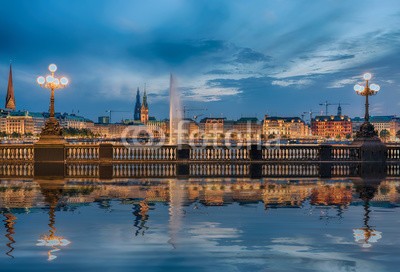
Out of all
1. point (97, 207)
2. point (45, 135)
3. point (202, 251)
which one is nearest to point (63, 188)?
point (97, 207)

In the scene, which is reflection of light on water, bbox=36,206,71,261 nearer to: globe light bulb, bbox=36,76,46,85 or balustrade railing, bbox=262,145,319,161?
globe light bulb, bbox=36,76,46,85

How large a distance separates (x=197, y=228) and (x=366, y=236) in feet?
11.4

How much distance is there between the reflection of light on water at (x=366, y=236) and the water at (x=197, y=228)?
0.04m

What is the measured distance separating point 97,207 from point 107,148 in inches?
814

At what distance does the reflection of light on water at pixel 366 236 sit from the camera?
9789 millimetres

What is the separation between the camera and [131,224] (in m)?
11.6

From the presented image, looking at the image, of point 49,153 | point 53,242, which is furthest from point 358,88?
point 53,242

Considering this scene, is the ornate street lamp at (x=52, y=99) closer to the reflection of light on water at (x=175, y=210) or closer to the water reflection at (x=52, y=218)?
the water reflection at (x=52, y=218)

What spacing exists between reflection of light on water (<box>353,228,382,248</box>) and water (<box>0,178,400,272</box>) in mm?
40

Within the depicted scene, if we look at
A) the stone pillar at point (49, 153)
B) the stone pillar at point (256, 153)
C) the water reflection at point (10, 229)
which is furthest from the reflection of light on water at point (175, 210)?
the stone pillar at point (256, 153)

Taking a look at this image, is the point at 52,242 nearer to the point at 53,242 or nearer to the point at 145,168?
the point at 53,242

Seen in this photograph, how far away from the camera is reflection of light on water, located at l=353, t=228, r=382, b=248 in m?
9.79

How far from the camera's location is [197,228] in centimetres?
1118

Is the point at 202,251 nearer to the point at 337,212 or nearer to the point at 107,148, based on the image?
the point at 337,212
